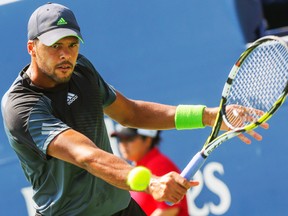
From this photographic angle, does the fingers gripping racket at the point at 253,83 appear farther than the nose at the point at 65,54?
Yes

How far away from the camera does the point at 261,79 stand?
4445 mm

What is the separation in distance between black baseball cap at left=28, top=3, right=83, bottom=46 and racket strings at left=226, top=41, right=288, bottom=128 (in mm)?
827

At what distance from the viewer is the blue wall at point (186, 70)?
5457 mm

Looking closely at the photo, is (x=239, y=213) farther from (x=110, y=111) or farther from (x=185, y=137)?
(x=110, y=111)

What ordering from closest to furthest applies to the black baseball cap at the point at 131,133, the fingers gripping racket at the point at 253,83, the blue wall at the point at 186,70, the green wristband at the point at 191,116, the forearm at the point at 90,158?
the forearm at the point at 90,158, the fingers gripping racket at the point at 253,83, the green wristband at the point at 191,116, the black baseball cap at the point at 131,133, the blue wall at the point at 186,70

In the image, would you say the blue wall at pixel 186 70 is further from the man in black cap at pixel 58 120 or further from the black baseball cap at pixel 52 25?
the black baseball cap at pixel 52 25

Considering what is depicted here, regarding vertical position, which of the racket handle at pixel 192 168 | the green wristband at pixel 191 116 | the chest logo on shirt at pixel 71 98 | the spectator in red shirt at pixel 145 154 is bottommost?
the spectator in red shirt at pixel 145 154

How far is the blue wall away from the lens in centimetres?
546

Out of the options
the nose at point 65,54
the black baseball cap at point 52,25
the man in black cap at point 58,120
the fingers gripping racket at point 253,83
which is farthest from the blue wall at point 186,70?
the nose at point 65,54

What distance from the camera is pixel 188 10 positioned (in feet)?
18.0

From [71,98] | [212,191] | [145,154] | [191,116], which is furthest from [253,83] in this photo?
[212,191]

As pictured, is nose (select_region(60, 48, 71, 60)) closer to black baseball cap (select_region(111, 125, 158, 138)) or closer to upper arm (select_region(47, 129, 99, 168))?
upper arm (select_region(47, 129, 99, 168))

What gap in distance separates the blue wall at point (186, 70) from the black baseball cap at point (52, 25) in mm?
1480

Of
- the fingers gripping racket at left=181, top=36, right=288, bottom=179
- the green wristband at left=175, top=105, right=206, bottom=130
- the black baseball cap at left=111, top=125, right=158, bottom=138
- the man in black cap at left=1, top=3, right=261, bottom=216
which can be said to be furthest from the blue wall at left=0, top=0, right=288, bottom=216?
the man in black cap at left=1, top=3, right=261, bottom=216
